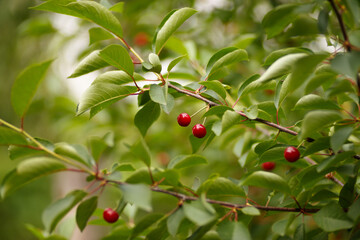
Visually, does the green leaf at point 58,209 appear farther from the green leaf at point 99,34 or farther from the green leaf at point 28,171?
the green leaf at point 99,34

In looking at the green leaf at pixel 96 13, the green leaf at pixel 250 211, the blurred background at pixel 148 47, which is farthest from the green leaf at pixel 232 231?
the blurred background at pixel 148 47

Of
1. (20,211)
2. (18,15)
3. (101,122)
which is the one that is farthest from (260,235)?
(20,211)

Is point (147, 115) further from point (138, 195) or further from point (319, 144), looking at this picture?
point (319, 144)

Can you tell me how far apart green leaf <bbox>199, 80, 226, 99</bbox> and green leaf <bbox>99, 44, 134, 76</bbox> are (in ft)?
0.68

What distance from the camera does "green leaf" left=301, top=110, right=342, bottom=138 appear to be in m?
0.74

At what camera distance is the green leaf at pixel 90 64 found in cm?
95

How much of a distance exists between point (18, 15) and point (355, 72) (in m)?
3.51

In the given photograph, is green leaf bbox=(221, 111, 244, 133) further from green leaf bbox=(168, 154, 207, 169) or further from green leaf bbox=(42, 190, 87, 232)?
green leaf bbox=(42, 190, 87, 232)

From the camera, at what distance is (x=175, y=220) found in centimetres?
79

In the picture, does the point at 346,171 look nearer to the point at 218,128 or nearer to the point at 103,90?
the point at 218,128

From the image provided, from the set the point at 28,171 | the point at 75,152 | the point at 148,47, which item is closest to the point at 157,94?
the point at 75,152

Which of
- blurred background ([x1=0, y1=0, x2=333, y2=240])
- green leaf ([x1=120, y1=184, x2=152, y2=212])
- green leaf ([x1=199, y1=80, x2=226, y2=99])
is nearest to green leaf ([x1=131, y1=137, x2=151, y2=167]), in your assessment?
green leaf ([x1=120, y1=184, x2=152, y2=212])

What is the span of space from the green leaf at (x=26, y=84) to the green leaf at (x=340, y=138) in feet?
2.12

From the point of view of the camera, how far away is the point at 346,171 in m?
0.80
